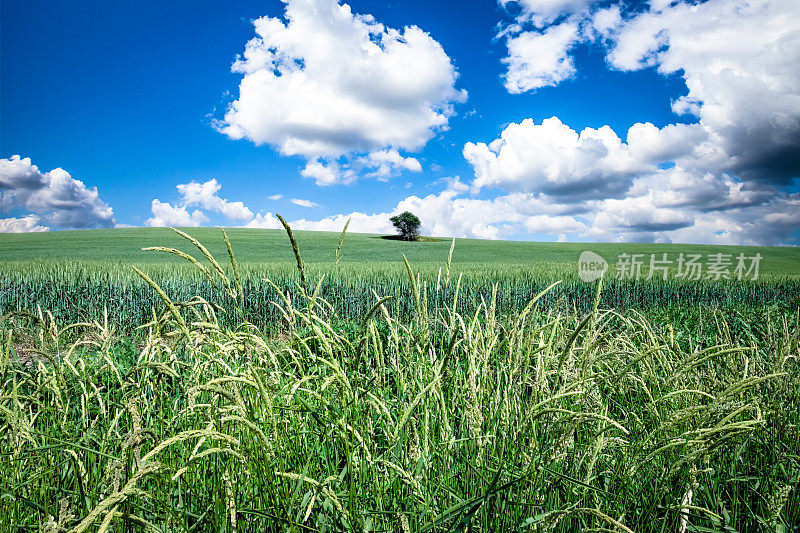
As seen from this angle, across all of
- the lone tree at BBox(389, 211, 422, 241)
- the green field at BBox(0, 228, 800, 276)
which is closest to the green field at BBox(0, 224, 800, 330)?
the green field at BBox(0, 228, 800, 276)

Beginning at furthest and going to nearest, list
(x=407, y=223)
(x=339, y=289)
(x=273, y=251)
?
1. (x=407, y=223)
2. (x=273, y=251)
3. (x=339, y=289)

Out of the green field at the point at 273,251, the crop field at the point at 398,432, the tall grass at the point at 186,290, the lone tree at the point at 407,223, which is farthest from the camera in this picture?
the lone tree at the point at 407,223

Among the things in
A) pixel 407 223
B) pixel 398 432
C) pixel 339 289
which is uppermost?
pixel 407 223

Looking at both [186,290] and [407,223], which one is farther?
[407,223]

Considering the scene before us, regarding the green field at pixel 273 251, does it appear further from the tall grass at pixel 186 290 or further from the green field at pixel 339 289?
the tall grass at pixel 186 290

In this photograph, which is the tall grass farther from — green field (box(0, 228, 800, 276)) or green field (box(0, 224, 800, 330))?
green field (box(0, 228, 800, 276))

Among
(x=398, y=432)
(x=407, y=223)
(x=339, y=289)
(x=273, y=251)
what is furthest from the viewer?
(x=407, y=223)

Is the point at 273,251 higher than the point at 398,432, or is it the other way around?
the point at 398,432

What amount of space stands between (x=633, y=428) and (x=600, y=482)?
0.93 ft

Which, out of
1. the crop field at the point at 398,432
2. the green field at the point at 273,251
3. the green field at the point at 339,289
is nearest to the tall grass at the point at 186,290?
the green field at the point at 339,289

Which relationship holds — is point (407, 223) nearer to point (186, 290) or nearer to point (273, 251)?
point (273, 251)

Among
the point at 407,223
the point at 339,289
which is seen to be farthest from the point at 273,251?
the point at 407,223

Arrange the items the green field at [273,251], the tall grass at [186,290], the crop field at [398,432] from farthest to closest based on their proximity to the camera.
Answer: the green field at [273,251]
the tall grass at [186,290]
the crop field at [398,432]

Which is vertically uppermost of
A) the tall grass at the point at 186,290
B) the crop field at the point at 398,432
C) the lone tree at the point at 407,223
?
the lone tree at the point at 407,223
